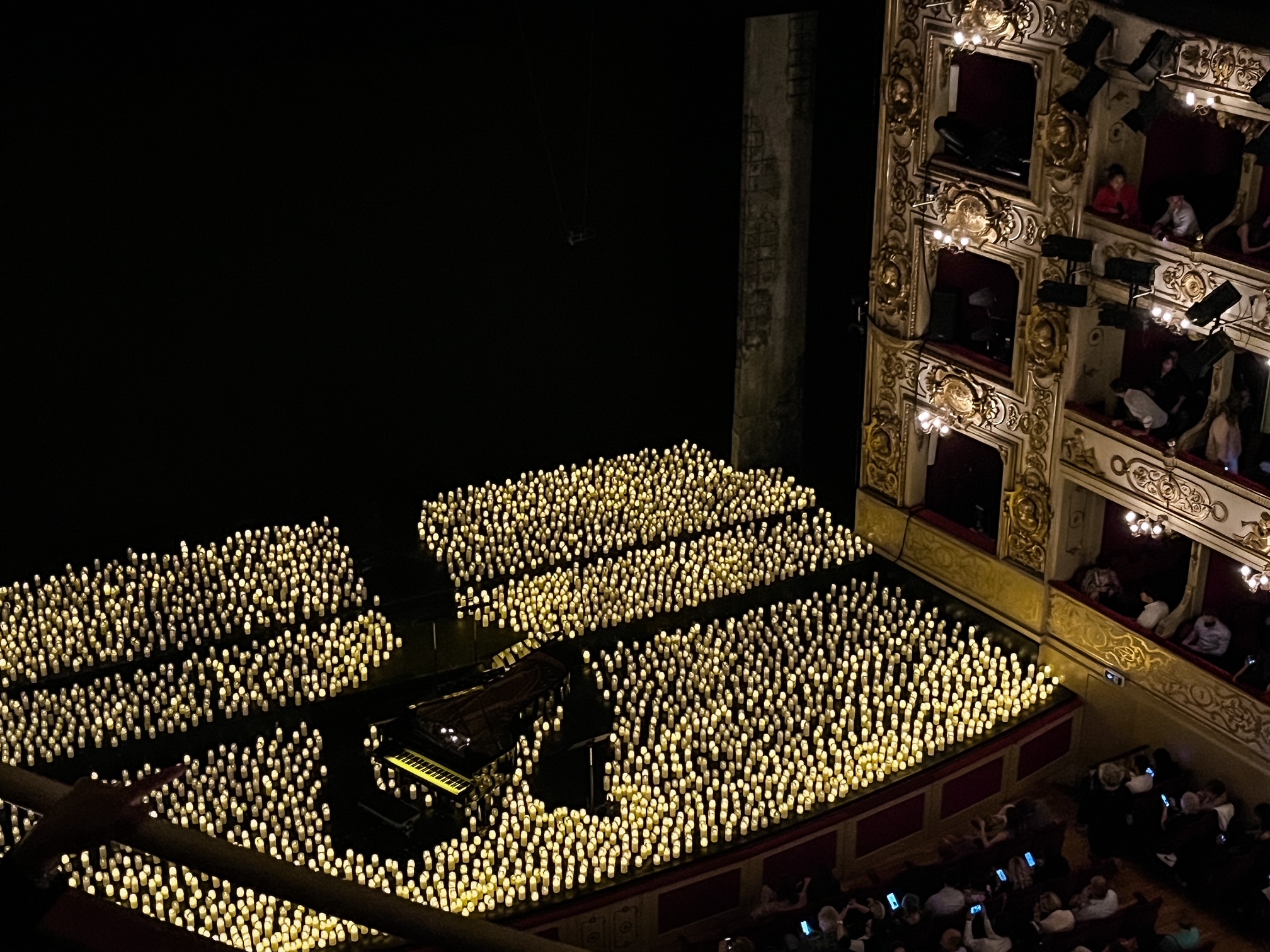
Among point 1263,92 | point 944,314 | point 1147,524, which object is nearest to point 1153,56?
point 1263,92

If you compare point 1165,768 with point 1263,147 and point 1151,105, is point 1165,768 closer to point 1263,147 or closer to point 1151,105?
point 1263,147

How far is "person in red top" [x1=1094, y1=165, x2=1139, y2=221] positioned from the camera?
53.1ft

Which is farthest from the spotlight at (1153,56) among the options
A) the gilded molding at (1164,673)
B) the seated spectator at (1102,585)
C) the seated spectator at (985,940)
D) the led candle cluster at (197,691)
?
the led candle cluster at (197,691)

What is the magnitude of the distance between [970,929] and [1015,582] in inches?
197

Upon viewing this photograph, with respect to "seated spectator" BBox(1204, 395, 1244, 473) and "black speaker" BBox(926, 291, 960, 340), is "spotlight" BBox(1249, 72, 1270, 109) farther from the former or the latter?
"black speaker" BBox(926, 291, 960, 340)

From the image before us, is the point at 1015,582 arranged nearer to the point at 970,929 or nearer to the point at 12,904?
the point at 970,929

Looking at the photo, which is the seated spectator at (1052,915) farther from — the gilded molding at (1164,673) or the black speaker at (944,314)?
the black speaker at (944,314)

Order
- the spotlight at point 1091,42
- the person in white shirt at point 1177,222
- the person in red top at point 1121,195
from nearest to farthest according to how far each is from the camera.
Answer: the spotlight at point 1091,42 < the person in white shirt at point 1177,222 < the person in red top at point 1121,195

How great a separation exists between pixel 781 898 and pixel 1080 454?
18.0 ft

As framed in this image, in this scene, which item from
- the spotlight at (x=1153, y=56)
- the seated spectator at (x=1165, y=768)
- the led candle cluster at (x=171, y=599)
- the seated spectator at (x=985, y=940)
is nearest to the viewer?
the seated spectator at (x=985, y=940)

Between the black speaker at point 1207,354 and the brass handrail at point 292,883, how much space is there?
1326cm

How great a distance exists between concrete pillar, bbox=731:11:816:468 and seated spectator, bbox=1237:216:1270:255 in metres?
6.61

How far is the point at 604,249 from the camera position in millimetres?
21109

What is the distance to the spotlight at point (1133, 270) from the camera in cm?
1592
